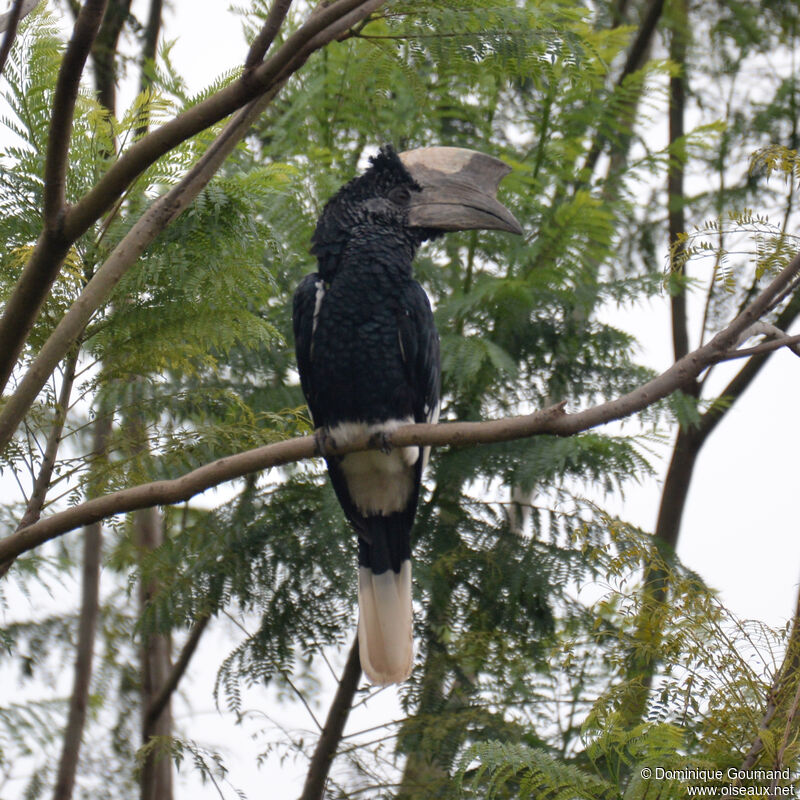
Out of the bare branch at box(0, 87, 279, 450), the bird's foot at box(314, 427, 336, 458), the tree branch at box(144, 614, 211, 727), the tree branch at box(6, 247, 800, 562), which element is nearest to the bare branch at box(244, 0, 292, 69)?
the bare branch at box(0, 87, 279, 450)

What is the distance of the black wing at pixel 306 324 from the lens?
330 cm

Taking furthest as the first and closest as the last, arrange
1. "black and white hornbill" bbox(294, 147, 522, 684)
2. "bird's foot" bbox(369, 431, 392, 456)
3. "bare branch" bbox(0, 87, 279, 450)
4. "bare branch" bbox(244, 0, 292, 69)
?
"black and white hornbill" bbox(294, 147, 522, 684)
"bird's foot" bbox(369, 431, 392, 456)
"bare branch" bbox(0, 87, 279, 450)
"bare branch" bbox(244, 0, 292, 69)

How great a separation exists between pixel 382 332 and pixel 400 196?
1.58 ft

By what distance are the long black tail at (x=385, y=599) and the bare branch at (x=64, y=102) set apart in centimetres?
165

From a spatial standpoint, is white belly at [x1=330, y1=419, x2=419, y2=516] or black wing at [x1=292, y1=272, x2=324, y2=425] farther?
white belly at [x1=330, y1=419, x2=419, y2=516]

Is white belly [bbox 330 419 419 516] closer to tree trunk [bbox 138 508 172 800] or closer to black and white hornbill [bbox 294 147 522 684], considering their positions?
black and white hornbill [bbox 294 147 522 684]

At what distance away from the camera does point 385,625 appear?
3395mm

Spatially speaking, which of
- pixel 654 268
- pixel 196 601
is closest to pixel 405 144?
pixel 654 268

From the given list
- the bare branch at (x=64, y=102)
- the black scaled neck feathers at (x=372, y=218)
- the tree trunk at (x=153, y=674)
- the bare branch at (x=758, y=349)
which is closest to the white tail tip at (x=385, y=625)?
the black scaled neck feathers at (x=372, y=218)

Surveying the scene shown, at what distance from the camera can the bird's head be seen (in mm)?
3256

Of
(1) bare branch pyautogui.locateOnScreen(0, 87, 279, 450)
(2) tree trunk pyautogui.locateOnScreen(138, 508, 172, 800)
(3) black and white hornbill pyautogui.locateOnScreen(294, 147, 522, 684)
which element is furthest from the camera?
(2) tree trunk pyautogui.locateOnScreen(138, 508, 172, 800)

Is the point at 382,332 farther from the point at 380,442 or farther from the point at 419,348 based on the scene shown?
the point at 380,442

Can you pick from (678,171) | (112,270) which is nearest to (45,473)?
(112,270)

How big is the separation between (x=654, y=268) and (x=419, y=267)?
1.59 m
